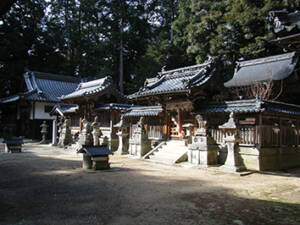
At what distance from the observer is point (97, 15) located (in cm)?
3828

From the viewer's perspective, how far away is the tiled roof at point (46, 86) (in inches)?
1201

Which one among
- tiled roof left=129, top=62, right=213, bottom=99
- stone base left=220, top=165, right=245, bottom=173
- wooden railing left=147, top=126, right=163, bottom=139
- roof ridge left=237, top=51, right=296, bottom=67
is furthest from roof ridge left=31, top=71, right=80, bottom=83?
stone base left=220, top=165, right=245, bottom=173

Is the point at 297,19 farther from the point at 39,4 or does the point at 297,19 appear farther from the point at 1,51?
the point at 39,4

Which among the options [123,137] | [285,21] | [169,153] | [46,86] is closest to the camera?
[285,21]

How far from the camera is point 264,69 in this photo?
2458 centimetres

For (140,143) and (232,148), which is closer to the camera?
(232,148)

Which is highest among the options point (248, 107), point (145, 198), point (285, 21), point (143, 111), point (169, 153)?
point (285, 21)

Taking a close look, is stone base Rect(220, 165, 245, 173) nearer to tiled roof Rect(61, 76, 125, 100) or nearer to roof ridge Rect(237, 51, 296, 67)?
tiled roof Rect(61, 76, 125, 100)

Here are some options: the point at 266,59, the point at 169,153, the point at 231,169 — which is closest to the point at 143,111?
the point at 169,153

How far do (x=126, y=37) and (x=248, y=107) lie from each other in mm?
26027

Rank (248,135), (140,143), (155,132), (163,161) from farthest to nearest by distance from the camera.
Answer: (155,132), (140,143), (163,161), (248,135)

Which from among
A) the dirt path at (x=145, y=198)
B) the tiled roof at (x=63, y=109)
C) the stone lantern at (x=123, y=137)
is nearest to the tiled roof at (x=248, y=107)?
the dirt path at (x=145, y=198)

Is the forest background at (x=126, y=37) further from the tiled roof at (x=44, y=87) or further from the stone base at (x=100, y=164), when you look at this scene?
the stone base at (x=100, y=164)

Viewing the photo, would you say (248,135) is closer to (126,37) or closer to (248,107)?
(248,107)
